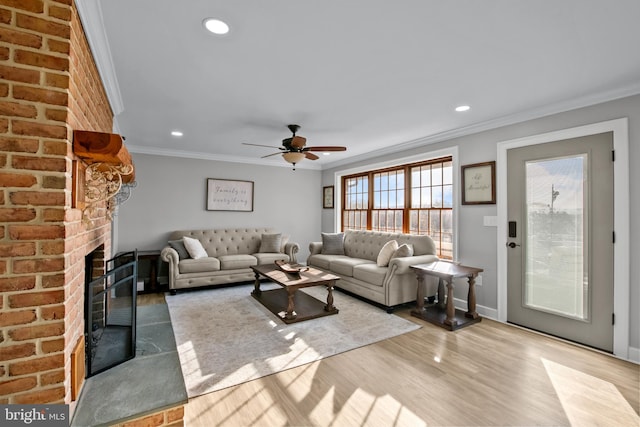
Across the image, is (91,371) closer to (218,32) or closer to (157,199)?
(218,32)

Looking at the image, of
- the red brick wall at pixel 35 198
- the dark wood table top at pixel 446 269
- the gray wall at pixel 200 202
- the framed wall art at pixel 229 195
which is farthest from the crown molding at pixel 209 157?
the red brick wall at pixel 35 198

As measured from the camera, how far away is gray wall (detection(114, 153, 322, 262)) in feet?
17.3

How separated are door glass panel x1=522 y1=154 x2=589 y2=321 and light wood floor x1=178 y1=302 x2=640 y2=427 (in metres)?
0.51

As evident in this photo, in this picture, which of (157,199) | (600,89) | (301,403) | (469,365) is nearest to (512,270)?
(469,365)

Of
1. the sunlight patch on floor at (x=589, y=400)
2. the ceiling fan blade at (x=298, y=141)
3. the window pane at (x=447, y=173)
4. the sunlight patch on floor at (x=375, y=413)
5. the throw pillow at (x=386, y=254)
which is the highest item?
the ceiling fan blade at (x=298, y=141)

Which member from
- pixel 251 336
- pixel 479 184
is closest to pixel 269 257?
pixel 251 336

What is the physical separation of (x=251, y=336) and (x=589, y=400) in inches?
111

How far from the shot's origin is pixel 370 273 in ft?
13.4

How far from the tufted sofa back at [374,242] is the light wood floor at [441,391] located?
1.60m

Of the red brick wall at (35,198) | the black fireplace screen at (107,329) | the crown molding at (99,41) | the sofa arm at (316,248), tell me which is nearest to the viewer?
the red brick wall at (35,198)

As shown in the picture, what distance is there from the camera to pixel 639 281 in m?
2.61

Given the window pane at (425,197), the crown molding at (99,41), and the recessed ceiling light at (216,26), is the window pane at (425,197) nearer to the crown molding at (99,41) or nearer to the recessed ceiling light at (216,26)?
the recessed ceiling light at (216,26)

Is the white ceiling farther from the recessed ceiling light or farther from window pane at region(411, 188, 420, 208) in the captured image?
window pane at region(411, 188, 420, 208)

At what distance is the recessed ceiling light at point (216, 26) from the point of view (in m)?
1.80
